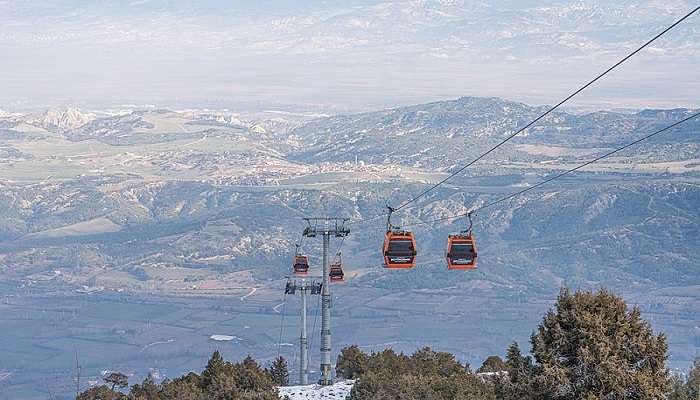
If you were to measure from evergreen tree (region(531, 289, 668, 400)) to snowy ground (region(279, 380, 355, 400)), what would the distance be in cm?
2337

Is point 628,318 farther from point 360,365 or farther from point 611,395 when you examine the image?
point 360,365

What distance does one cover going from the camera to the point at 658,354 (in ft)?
108

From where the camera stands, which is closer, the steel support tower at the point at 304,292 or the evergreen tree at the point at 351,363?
the steel support tower at the point at 304,292

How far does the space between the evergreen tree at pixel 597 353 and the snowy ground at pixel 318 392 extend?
23.4 meters

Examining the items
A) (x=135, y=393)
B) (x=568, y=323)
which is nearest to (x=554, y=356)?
(x=568, y=323)

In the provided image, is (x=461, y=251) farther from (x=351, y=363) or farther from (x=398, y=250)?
(x=351, y=363)

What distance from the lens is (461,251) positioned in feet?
137

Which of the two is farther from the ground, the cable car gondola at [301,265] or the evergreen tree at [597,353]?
the evergreen tree at [597,353]

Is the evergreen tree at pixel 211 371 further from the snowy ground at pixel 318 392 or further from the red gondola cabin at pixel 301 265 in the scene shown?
the red gondola cabin at pixel 301 265

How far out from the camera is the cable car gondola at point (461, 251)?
4162cm

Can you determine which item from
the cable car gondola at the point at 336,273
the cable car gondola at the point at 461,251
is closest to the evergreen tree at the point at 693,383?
the cable car gondola at the point at 461,251

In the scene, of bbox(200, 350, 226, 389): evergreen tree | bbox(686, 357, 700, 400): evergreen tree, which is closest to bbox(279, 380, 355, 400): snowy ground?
bbox(200, 350, 226, 389): evergreen tree

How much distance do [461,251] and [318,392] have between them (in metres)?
18.2

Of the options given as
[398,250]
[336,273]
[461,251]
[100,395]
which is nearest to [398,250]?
[398,250]
